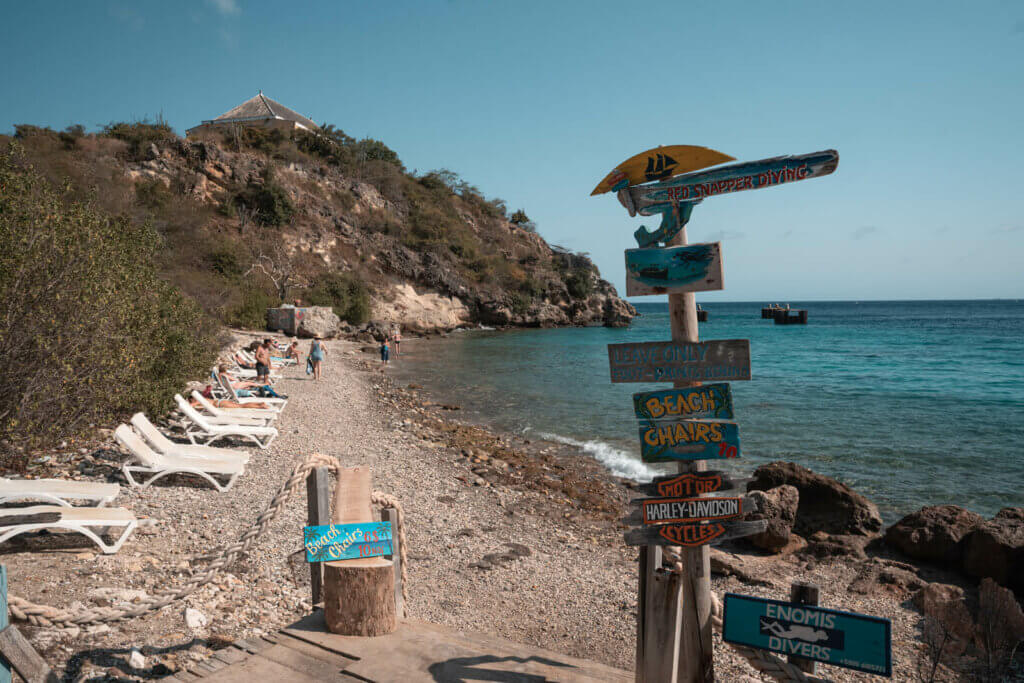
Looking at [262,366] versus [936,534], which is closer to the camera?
[936,534]

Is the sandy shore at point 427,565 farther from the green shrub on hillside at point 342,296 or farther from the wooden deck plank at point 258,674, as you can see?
the green shrub on hillside at point 342,296

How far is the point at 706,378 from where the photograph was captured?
333 cm

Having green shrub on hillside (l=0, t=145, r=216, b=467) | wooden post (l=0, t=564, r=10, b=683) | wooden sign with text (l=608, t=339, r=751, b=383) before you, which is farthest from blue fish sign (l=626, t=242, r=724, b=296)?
green shrub on hillside (l=0, t=145, r=216, b=467)

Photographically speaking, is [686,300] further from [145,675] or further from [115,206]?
[115,206]

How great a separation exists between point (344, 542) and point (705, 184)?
3241mm

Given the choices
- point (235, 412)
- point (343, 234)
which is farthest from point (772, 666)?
point (343, 234)

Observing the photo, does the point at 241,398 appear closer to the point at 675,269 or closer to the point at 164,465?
the point at 164,465

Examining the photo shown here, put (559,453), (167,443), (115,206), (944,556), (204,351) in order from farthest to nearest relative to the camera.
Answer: (115,206) → (204,351) → (559,453) → (167,443) → (944,556)

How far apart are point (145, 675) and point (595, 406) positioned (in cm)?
1799

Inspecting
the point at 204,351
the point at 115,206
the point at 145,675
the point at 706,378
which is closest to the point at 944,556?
the point at 706,378

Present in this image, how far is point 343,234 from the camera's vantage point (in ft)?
181

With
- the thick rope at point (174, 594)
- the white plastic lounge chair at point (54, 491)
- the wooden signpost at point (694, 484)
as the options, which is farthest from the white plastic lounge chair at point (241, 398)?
the wooden signpost at point (694, 484)

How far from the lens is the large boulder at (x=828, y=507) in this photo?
947 cm

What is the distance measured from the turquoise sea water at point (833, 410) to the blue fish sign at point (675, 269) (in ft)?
31.2
